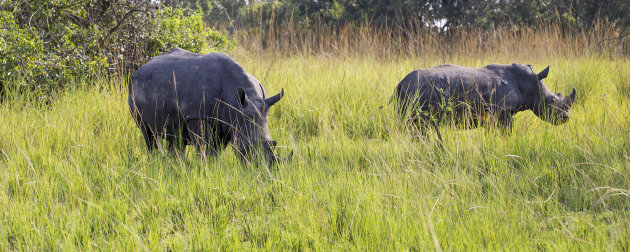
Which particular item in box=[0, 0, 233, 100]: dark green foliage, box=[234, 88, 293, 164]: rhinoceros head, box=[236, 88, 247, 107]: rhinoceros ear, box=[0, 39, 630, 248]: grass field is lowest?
box=[0, 39, 630, 248]: grass field

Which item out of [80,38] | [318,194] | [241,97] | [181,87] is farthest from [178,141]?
[80,38]

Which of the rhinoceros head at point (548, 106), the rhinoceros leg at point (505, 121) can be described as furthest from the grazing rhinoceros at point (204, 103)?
the rhinoceros head at point (548, 106)

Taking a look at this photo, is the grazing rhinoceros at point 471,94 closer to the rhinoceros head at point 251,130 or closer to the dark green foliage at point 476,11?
the rhinoceros head at point 251,130

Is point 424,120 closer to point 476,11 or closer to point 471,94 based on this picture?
point 471,94

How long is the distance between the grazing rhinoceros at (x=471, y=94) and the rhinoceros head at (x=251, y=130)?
53.9 inches

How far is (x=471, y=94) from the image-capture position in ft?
14.2

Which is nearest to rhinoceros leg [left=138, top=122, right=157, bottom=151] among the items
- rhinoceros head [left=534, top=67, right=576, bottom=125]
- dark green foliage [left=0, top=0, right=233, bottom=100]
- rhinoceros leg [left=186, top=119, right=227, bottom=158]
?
rhinoceros leg [left=186, top=119, right=227, bottom=158]

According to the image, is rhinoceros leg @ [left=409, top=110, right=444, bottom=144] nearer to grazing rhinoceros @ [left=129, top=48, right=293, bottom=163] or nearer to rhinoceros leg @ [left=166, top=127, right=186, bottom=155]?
grazing rhinoceros @ [left=129, top=48, right=293, bottom=163]

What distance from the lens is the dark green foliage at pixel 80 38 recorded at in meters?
5.00

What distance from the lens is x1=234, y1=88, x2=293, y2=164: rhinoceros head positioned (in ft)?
10.5

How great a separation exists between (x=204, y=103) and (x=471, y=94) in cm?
232

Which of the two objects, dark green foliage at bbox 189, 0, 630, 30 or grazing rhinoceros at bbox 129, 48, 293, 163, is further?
dark green foliage at bbox 189, 0, 630, 30

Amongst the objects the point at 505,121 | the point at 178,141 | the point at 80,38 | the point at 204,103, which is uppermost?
the point at 80,38

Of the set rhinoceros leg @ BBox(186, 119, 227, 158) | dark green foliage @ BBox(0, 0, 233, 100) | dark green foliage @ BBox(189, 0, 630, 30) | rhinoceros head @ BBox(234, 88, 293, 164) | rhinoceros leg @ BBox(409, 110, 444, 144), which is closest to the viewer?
rhinoceros head @ BBox(234, 88, 293, 164)
